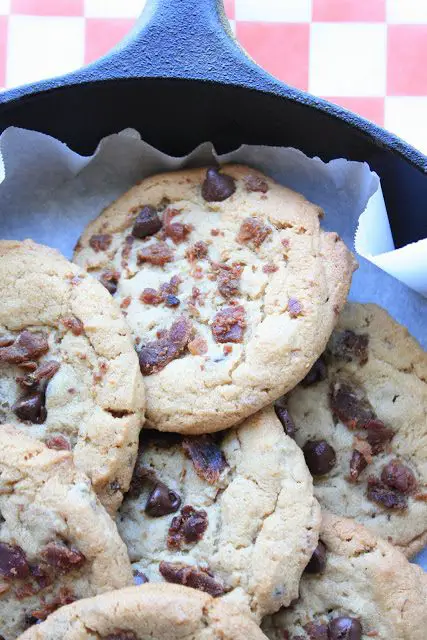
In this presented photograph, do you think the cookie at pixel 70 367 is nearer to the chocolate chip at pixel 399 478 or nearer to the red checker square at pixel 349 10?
the chocolate chip at pixel 399 478

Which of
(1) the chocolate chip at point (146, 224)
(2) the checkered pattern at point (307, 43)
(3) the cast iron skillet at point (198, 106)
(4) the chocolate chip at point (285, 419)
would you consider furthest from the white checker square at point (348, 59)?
(4) the chocolate chip at point (285, 419)

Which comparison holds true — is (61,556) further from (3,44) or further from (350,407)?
(3,44)

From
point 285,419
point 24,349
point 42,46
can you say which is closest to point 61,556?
point 24,349

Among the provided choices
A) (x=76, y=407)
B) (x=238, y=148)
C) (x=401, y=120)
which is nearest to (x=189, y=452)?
(x=76, y=407)

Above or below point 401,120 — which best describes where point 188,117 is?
above

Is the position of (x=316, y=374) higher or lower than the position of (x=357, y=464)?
higher

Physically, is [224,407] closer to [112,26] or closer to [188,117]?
[188,117]
